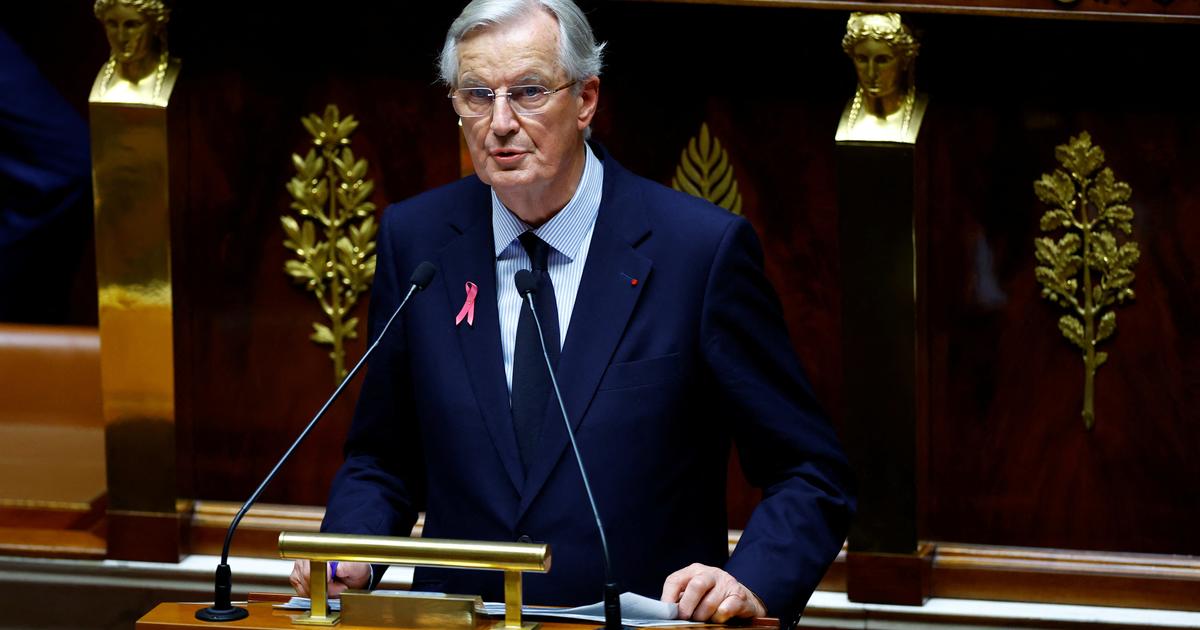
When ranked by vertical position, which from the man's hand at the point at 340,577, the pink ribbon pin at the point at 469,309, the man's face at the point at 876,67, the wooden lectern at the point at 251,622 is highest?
the man's face at the point at 876,67

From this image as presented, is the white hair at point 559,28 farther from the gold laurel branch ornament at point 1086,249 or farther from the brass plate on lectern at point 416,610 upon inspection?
the gold laurel branch ornament at point 1086,249

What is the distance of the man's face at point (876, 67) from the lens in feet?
10.6

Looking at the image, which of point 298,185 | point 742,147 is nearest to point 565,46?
point 742,147

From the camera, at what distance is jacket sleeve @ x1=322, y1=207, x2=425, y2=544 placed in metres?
2.35

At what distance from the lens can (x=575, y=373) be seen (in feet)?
7.50

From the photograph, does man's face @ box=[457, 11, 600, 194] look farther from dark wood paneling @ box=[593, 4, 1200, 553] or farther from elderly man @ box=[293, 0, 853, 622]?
dark wood paneling @ box=[593, 4, 1200, 553]

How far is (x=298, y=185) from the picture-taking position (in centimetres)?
366

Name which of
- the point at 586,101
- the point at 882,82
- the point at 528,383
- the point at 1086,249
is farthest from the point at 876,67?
A: the point at 528,383

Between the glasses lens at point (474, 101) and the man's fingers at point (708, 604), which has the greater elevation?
the glasses lens at point (474, 101)

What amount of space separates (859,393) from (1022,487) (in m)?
0.37

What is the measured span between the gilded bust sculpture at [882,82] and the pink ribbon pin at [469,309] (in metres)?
1.12

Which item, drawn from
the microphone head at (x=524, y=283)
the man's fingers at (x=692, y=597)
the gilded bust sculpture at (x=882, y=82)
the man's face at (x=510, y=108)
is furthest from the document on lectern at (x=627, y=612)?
the gilded bust sculpture at (x=882, y=82)

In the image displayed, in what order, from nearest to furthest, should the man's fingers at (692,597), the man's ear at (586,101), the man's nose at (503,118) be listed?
the man's fingers at (692,597), the man's nose at (503,118), the man's ear at (586,101)

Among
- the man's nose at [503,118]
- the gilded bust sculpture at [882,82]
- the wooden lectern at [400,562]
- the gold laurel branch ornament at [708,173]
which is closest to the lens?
the wooden lectern at [400,562]
